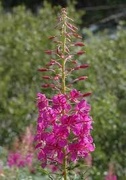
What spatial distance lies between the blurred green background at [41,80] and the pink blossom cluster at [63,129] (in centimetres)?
335

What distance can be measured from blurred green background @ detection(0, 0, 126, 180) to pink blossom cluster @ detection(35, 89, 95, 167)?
3350 mm

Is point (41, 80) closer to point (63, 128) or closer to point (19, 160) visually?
point (19, 160)

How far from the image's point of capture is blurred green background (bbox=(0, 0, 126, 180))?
6805 millimetres

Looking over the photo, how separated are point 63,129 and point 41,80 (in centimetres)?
451

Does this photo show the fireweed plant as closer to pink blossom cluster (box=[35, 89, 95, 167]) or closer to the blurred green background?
pink blossom cluster (box=[35, 89, 95, 167])

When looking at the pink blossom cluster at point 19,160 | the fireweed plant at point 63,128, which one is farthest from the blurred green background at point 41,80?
the fireweed plant at point 63,128

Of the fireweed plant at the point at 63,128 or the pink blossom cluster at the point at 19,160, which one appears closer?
the fireweed plant at the point at 63,128

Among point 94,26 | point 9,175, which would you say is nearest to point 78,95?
point 9,175

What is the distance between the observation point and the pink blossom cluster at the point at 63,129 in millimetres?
3025

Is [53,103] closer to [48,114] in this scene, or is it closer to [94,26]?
[48,114]

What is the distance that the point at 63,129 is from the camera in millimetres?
3014

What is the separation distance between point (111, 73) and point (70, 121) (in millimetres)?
4482

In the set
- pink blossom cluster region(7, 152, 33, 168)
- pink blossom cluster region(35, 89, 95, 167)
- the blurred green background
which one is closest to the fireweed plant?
pink blossom cluster region(35, 89, 95, 167)

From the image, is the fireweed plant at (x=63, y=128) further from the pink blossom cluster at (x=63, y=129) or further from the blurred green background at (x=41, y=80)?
the blurred green background at (x=41, y=80)
